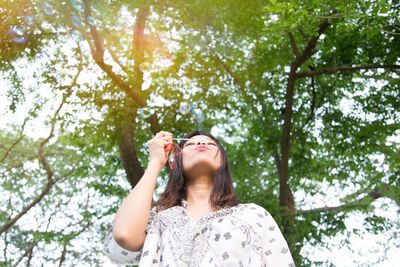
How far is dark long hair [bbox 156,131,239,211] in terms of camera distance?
101 inches

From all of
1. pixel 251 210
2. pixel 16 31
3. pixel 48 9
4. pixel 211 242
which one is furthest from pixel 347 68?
pixel 211 242

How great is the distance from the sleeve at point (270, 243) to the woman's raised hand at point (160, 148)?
0.49 metres

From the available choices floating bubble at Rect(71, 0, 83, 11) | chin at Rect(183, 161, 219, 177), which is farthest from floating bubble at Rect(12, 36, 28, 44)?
chin at Rect(183, 161, 219, 177)

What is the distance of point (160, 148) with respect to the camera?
2504 mm

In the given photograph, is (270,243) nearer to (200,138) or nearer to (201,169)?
(201,169)

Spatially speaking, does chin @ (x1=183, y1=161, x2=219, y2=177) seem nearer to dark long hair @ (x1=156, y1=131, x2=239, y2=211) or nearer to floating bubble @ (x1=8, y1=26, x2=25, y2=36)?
dark long hair @ (x1=156, y1=131, x2=239, y2=211)

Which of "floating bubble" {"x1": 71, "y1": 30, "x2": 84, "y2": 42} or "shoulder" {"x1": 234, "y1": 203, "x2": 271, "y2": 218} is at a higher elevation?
"floating bubble" {"x1": 71, "y1": 30, "x2": 84, "y2": 42}

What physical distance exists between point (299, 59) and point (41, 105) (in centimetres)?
470

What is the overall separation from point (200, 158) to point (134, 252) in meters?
0.59

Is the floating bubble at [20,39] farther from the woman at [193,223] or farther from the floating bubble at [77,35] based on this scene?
the woman at [193,223]

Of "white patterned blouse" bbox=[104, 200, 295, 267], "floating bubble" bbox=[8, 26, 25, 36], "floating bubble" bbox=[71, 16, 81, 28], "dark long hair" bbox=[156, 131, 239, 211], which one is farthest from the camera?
"floating bubble" bbox=[8, 26, 25, 36]

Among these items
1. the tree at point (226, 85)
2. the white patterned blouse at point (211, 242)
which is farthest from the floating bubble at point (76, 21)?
the white patterned blouse at point (211, 242)

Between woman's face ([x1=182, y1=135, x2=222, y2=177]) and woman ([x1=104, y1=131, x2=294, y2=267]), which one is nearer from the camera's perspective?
woman ([x1=104, y1=131, x2=294, y2=267])

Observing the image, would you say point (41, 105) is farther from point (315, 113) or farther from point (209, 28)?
point (315, 113)
